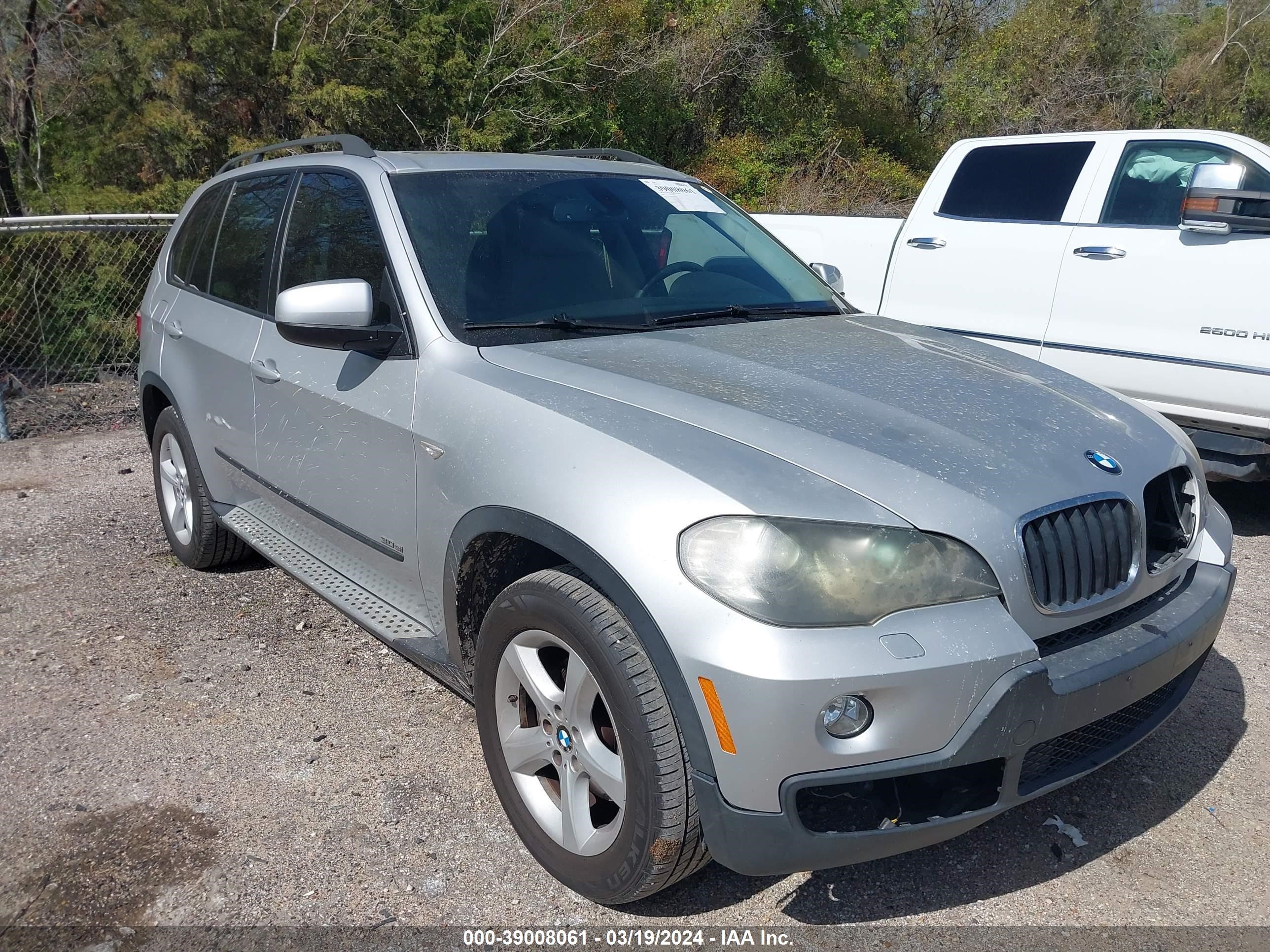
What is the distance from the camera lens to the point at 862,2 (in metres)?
24.4

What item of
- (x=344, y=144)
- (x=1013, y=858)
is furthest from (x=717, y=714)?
(x=344, y=144)

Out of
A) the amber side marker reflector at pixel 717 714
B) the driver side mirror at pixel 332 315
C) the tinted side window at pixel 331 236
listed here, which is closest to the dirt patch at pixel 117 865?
the driver side mirror at pixel 332 315

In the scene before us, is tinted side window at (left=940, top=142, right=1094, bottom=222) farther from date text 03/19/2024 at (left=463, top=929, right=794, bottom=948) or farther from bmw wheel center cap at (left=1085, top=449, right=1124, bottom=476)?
date text 03/19/2024 at (left=463, top=929, right=794, bottom=948)

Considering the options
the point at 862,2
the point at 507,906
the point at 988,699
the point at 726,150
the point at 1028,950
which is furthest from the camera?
the point at 862,2

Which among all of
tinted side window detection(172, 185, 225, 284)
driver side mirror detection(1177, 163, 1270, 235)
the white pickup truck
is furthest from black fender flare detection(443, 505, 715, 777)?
driver side mirror detection(1177, 163, 1270, 235)

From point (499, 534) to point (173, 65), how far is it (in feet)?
37.9

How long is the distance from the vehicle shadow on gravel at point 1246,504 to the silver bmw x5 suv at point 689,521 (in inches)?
113

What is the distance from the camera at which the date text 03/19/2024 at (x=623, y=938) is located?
2.45 m

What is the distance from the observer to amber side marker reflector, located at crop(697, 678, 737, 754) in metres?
2.07

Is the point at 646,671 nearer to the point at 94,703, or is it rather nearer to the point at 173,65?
the point at 94,703

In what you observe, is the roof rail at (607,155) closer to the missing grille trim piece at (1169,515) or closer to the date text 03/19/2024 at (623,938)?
the missing grille trim piece at (1169,515)

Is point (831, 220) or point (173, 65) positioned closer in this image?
point (831, 220)

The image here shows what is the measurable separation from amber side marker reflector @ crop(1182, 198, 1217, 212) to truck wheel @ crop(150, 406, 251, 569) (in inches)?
195

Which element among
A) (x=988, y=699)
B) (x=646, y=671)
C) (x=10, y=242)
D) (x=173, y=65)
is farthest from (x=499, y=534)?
(x=173, y=65)
